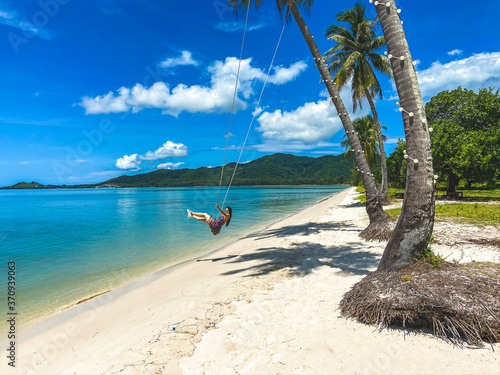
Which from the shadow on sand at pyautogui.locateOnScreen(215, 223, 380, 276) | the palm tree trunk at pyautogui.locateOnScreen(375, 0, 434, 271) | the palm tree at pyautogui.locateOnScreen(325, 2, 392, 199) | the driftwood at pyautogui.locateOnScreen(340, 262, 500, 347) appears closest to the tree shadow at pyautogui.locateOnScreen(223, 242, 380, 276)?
the shadow on sand at pyautogui.locateOnScreen(215, 223, 380, 276)

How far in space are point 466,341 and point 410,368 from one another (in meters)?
0.90

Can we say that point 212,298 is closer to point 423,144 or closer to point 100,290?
point 100,290

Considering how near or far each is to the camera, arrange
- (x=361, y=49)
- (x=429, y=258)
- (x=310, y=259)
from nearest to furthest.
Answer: (x=429, y=258) → (x=310, y=259) → (x=361, y=49)

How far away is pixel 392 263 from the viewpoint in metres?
4.67

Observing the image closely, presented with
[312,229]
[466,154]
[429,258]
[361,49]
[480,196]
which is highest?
[361,49]

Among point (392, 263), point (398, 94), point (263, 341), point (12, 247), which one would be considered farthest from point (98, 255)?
point (398, 94)

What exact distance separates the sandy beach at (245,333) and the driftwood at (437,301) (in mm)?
160

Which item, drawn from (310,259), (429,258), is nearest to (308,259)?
(310,259)

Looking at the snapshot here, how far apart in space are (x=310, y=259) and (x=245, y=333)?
13.7ft

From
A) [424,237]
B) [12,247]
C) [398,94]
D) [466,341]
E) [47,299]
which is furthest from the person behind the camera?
[12,247]

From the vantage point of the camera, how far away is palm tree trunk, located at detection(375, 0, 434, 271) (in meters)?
4.60

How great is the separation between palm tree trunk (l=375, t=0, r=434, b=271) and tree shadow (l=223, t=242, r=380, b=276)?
1759mm

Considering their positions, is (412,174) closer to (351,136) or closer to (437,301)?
(437,301)

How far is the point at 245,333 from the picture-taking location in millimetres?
4133
